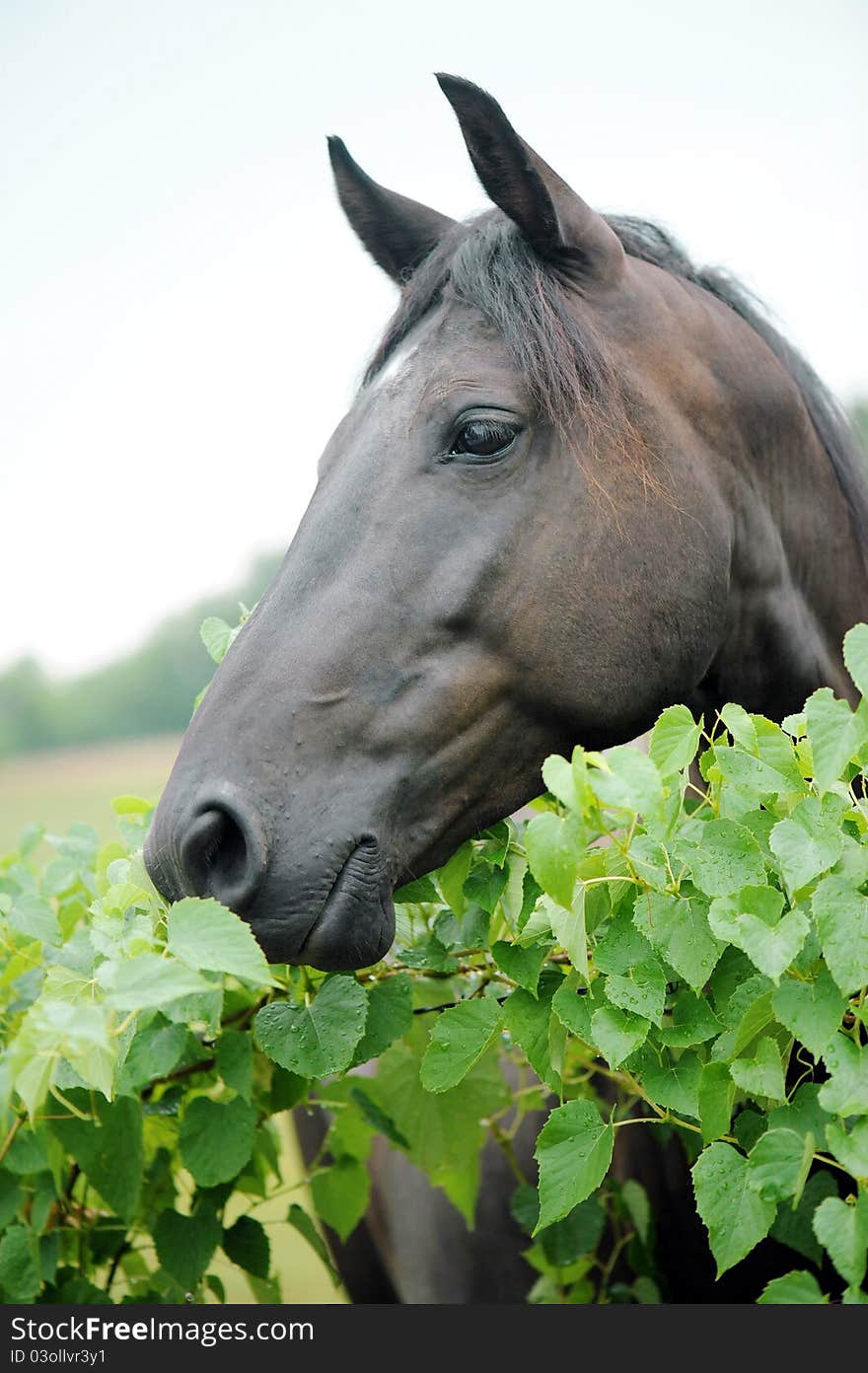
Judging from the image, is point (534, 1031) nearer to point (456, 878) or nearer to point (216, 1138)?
→ point (456, 878)

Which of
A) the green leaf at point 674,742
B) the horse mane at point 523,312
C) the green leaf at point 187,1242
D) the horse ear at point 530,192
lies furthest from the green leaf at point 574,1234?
the horse ear at point 530,192

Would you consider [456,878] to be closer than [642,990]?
No

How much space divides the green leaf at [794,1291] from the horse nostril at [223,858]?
784 mm

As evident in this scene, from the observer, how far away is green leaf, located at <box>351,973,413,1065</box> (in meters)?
1.70

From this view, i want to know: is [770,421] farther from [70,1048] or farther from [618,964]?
[70,1048]

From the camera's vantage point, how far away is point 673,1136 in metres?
2.47

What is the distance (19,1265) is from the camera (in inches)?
75.5

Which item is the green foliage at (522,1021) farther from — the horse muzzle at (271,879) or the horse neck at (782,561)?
the horse neck at (782,561)

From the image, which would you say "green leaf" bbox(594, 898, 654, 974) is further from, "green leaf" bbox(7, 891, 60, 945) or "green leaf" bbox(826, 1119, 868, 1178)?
"green leaf" bbox(7, 891, 60, 945)

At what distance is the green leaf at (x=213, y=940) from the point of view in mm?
1229

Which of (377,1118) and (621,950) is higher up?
(621,950)

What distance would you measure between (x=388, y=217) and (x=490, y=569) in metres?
0.91

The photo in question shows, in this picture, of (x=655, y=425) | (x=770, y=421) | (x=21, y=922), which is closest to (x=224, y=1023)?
(x=21, y=922)

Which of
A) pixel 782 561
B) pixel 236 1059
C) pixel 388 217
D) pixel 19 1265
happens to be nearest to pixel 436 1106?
pixel 236 1059
